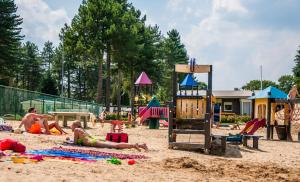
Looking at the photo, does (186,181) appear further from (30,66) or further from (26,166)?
(30,66)

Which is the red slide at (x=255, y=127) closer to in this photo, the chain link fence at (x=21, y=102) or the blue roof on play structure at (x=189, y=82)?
the blue roof on play structure at (x=189, y=82)

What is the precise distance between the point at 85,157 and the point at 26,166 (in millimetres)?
1951

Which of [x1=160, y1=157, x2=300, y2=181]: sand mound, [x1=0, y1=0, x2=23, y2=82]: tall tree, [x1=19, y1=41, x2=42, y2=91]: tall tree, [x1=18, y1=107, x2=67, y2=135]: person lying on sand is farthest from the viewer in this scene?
[x1=19, y1=41, x2=42, y2=91]: tall tree

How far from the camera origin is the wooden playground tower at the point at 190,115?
12.2 m

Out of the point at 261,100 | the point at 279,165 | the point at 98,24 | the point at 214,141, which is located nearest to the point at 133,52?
the point at 98,24

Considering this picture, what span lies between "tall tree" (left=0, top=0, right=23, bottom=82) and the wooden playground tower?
41.5m

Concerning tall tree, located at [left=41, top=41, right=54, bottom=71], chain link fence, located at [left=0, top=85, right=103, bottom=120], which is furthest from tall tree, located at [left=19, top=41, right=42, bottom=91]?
chain link fence, located at [left=0, top=85, right=103, bottom=120]

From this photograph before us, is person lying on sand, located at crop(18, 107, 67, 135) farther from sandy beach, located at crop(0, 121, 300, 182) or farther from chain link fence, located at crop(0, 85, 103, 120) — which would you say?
chain link fence, located at crop(0, 85, 103, 120)

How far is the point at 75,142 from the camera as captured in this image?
37.9ft

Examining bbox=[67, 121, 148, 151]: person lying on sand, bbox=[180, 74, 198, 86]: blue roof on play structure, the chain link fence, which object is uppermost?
bbox=[180, 74, 198, 86]: blue roof on play structure

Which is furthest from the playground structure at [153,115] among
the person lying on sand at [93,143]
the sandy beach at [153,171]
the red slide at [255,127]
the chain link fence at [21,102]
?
the sandy beach at [153,171]

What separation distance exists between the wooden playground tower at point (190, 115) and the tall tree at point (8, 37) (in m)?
41.5

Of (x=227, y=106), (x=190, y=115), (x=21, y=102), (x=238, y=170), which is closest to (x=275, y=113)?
(x=190, y=115)

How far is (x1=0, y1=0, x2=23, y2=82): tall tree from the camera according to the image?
167 ft
